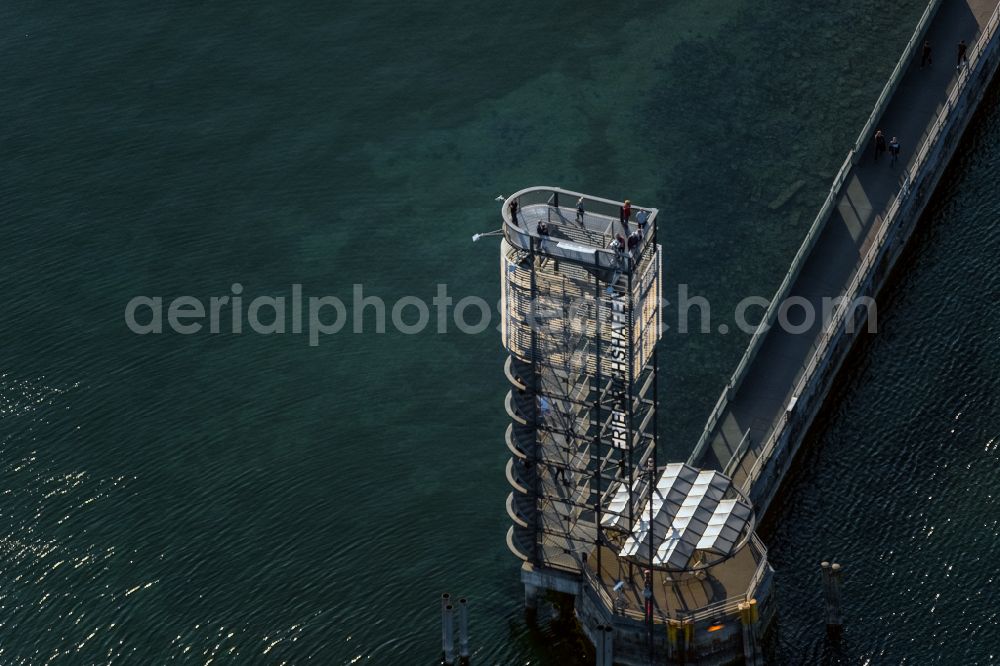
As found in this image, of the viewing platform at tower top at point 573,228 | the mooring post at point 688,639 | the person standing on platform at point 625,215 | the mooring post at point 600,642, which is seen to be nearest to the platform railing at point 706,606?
the mooring post at point 688,639

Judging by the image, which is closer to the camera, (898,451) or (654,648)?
(654,648)

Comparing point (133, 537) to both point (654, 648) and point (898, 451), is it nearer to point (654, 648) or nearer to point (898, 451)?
point (654, 648)

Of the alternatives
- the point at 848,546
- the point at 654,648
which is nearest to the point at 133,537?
the point at 654,648

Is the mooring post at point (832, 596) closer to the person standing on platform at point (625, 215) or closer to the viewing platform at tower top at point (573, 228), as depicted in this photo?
the viewing platform at tower top at point (573, 228)

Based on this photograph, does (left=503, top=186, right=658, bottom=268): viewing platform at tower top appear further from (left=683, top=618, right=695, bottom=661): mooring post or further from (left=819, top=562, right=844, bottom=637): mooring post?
(left=819, top=562, right=844, bottom=637): mooring post

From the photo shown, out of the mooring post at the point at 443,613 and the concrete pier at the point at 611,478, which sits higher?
the concrete pier at the point at 611,478

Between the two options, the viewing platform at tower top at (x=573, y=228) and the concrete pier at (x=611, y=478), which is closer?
the viewing platform at tower top at (x=573, y=228)
